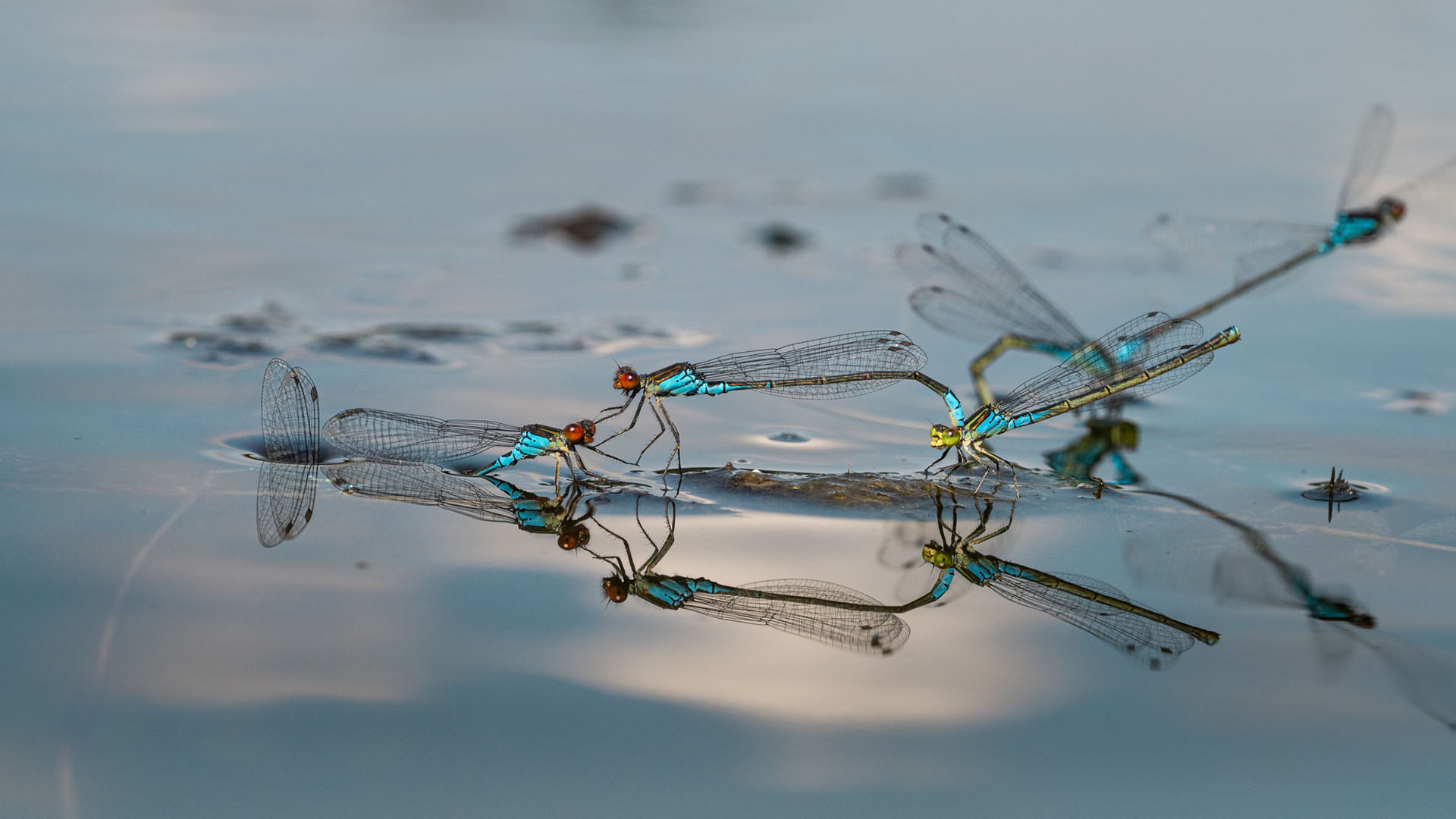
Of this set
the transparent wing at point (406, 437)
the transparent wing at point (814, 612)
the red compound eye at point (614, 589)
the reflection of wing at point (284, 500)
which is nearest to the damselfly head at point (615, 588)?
the red compound eye at point (614, 589)

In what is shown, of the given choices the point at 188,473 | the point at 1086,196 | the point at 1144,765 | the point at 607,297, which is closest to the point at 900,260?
the point at 607,297

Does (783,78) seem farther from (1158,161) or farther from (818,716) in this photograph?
(818,716)

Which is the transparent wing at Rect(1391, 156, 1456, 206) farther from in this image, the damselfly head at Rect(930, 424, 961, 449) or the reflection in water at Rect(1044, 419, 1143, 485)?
the damselfly head at Rect(930, 424, 961, 449)

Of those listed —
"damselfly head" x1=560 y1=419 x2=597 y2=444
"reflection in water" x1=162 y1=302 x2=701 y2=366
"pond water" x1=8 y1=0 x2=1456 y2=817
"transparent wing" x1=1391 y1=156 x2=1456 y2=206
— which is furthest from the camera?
"transparent wing" x1=1391 y1=156 x2=1456 y2=206

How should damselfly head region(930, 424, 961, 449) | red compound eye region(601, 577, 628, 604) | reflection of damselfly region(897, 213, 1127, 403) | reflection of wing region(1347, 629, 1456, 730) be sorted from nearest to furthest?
reflection of wing region(1347, 629, 1456, 730) < red compound eye region(601, 577, 628, 604) < damselfly head region(930, 424, 961, 449) < reflection of damselfly region(897, 213, 1127, 403)

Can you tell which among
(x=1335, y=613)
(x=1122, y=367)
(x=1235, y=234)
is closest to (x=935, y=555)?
(x=1335, y=613)

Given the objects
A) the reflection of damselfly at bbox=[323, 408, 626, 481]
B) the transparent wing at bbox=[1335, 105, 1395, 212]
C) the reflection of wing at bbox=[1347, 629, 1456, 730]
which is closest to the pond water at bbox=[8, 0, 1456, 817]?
the reflection of wing at bbox=[1347, 629, 1456, 730]
